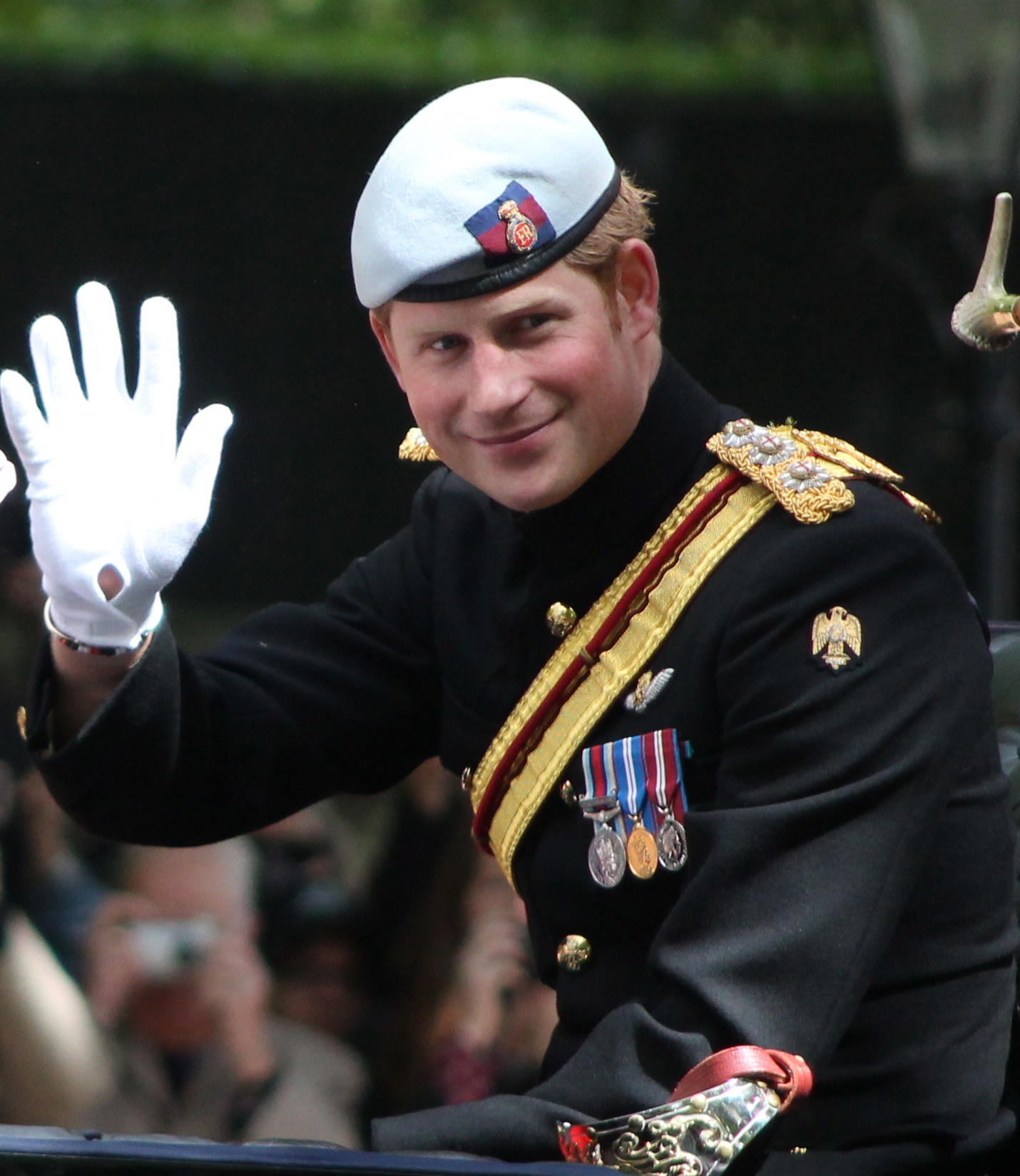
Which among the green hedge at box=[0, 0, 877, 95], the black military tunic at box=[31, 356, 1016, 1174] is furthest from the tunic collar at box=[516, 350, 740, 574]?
the green hedge at box=[0, 0, 877, 95]

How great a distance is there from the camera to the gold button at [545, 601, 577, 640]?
1815mm

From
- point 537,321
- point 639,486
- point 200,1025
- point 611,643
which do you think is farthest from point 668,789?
point 200,1025

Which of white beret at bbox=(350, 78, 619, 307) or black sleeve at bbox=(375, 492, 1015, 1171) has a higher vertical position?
white beret at bbox=(350, 78, 619, 307)

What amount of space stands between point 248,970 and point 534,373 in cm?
186

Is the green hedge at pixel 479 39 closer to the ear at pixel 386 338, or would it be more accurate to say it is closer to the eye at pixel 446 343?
the ear at pixel 386 338

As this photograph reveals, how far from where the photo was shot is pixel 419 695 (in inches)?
81.5

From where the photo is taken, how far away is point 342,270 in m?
3.24

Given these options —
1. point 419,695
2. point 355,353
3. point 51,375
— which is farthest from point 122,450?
point 355,353

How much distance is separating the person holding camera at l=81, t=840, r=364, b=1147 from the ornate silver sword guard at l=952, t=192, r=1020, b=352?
190cm

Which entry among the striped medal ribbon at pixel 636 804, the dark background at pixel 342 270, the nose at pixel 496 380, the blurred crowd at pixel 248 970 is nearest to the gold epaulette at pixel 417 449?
the nose at pixel 496 380

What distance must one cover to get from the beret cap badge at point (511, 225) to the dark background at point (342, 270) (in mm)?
1503

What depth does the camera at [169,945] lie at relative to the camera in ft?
10.5

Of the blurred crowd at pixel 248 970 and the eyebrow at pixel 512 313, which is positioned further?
the blurred crowd at pixel 248 970

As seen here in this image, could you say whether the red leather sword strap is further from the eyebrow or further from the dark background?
the dark background
